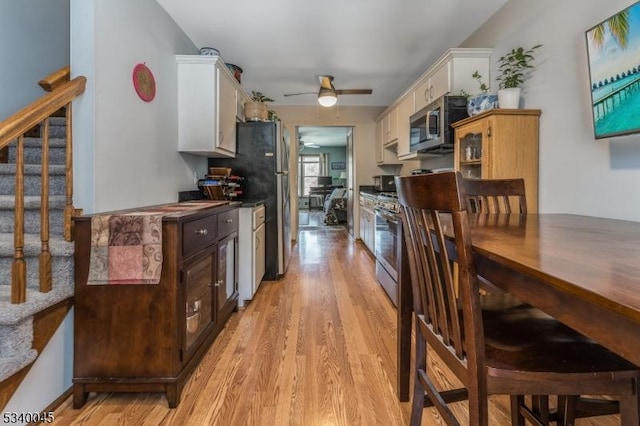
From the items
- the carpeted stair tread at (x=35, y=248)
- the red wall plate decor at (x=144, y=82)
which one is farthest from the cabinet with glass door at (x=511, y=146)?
the carpeted stair tread at (x=35, y=248)

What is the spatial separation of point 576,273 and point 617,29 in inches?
58.8

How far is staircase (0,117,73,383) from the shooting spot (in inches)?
48.7

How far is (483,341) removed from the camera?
0.84 m

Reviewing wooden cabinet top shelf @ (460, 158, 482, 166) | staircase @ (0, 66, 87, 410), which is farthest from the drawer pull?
wooden cabinet top shelf @ (460, 158, 482, 166)

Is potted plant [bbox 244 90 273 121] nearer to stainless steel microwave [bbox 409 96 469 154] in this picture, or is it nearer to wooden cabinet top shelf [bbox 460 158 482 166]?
stainless steel microwave [bbox 409 96 469 154]

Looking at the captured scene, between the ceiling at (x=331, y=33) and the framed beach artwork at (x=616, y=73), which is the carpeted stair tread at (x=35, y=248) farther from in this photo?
the framed beach artwork at (x=616, y=73)

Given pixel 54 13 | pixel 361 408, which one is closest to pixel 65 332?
pixel 361 408

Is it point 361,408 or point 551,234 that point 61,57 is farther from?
point 551,234

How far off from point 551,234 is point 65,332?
2.07 metres

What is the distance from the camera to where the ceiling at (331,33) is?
262 cm

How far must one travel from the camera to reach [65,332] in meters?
1.54

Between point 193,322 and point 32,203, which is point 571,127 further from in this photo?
point 32,203

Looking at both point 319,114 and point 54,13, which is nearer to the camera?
point 54,13

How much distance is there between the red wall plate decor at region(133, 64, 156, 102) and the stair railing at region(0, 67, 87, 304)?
1.65 feet
